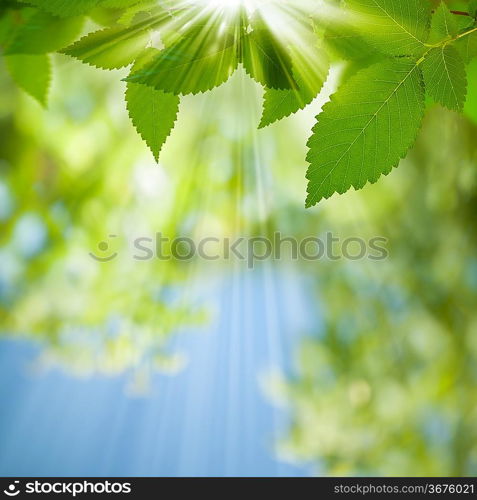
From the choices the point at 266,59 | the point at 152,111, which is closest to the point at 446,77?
the point at 266,59

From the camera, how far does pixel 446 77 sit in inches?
16.0

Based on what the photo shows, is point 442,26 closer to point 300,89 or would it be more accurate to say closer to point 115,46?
point 300,89

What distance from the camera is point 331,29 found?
1.51 ft

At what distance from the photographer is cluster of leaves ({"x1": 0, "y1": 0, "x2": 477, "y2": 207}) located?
1.25 ft

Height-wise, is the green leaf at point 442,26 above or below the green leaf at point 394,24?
above

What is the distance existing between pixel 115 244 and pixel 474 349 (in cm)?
441

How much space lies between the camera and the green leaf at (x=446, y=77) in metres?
0.40

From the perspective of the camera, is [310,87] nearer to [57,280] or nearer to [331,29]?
[331,29]

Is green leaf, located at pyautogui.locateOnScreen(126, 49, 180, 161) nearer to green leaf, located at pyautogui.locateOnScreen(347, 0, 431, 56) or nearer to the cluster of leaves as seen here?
the cluster of leaves

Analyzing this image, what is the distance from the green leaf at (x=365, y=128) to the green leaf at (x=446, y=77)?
0.01 metres

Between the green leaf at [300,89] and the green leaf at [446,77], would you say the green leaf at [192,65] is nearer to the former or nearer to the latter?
the green leaf at [300,89]

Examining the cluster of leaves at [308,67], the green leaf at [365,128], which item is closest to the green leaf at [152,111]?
the cluster of leaves at [308,67]

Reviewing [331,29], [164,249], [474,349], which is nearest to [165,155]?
[164,249]

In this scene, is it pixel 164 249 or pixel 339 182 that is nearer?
pixel 339 182
